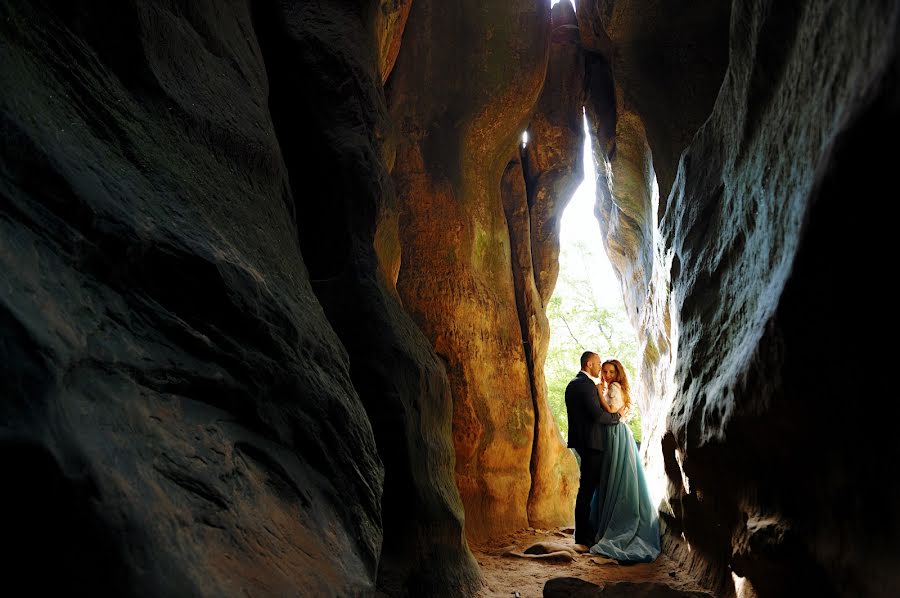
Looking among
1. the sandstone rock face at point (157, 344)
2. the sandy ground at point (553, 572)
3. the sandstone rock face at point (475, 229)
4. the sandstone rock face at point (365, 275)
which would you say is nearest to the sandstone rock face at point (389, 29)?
the sandstone rock face at point (475, 229)

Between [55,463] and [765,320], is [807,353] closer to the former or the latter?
[765,320]

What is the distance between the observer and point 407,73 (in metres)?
9.30

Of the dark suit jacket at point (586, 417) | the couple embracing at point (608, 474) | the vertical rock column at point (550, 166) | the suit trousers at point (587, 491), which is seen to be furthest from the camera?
the vertical rock column at point (550, 166)

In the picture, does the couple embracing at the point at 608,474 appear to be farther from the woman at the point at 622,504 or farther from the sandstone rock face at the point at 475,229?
the sandstone rock face at the point at 475,229

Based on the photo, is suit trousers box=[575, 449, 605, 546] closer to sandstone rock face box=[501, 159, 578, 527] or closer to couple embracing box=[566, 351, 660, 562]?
couple embracing box=[566, 351, 660, 562]

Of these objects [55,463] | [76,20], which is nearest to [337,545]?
[55,463]

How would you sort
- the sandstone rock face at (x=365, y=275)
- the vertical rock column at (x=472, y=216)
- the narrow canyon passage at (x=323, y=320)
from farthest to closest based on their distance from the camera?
the vertical rock column at (x=472, y=216) < the sandstone rock face at (x=365, y=275) < the narrow canyon passage at (x=323, y=320)

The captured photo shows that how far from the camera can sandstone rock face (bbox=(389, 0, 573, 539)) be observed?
8266mm

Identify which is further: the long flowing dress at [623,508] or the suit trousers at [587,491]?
the suit trousers at [587,491]

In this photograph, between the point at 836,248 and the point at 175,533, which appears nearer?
the point at 175,533

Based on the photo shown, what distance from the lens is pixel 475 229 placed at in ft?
30.2

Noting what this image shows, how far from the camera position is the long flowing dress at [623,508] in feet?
20.9

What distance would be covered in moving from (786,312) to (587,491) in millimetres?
5117

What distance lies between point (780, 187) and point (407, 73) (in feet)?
23.8
